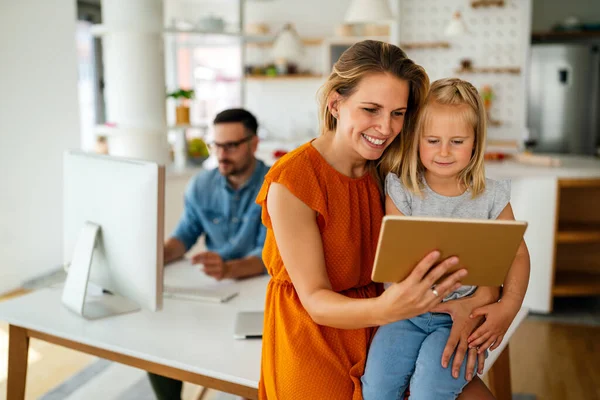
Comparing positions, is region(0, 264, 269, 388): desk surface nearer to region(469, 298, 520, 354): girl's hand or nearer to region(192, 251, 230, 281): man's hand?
region(192, 251, 230, 281): man's hand

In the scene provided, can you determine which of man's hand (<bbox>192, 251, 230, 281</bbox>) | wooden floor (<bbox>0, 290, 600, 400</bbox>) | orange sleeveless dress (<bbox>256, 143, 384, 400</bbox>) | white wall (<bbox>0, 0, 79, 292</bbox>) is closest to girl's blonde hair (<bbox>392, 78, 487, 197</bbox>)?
orange sleeveless dress (<bbox>256, 143, 384, 400</bbox>)

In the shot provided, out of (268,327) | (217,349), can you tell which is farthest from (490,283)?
(217,349)

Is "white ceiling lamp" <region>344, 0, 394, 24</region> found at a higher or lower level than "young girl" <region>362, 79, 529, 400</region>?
higher

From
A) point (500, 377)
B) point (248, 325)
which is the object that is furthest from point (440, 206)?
point (500, 377)

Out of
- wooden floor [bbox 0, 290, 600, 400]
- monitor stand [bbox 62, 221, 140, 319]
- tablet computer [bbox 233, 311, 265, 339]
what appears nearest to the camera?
tablet computer [bbox 233, 311, 265, 339]

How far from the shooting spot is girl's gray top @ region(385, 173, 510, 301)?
4.69 ft

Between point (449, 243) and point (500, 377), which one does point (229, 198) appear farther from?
point (449, 243)

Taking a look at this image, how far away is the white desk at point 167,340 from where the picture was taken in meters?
1.46

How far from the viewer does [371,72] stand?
1.27 meters

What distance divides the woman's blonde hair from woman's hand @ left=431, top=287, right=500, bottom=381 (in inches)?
16.8

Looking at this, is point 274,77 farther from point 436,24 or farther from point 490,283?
point 490,283

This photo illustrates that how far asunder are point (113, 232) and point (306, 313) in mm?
687

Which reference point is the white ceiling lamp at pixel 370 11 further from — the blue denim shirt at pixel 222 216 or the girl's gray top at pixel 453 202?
the girl's gray top at pixel 453 202

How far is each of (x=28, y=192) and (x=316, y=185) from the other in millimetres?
3907
